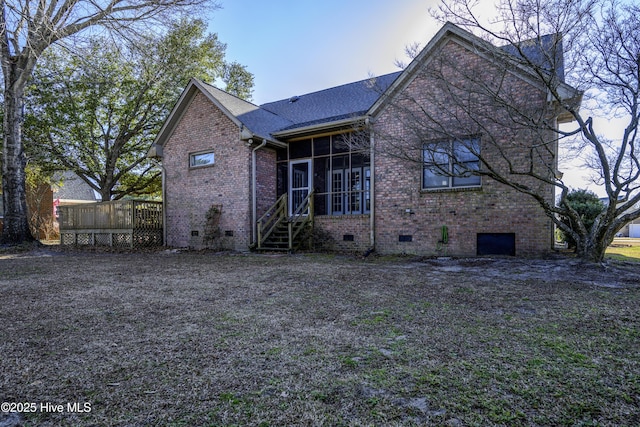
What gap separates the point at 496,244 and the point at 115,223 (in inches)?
515

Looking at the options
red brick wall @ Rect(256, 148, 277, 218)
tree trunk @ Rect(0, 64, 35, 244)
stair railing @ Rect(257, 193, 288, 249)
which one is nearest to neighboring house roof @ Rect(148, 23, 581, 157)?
red brick wall @ Rect(256, 148, 277, 218)

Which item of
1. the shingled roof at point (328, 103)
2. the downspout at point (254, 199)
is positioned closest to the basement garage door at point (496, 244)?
the shingled roof at point (328, 103)

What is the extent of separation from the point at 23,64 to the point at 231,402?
15648mm

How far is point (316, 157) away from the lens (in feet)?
37.7

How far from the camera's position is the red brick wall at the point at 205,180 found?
11438 mm

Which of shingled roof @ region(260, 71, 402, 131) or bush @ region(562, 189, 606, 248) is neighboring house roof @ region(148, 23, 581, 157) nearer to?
shingled roof @ region(260, 71, 402, 131)

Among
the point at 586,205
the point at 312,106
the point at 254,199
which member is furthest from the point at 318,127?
the point at 586,205

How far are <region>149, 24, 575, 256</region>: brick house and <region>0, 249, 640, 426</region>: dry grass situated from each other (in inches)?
142

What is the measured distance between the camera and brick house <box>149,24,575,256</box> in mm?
Result: 8195

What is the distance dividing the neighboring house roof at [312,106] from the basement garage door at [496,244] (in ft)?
12.0

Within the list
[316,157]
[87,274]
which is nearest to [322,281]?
[87,274]

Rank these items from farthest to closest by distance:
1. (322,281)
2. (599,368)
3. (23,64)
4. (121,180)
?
(121,180)
(23,64)
(322,281)
(599,368)

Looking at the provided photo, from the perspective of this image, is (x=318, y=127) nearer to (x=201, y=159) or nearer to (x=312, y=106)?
(x=312, y=106)

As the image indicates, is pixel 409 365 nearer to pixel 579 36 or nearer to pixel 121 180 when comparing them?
pixel 579 36
